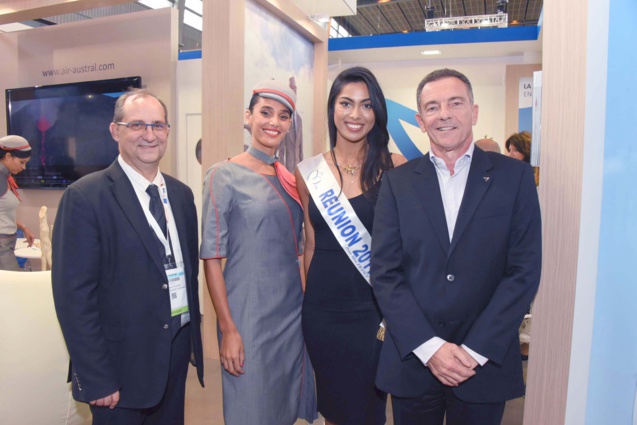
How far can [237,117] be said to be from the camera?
3240 mm

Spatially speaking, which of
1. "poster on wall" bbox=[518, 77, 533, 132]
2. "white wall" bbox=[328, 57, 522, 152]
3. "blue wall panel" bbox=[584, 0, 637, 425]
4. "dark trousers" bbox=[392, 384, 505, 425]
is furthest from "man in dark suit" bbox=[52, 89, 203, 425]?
"poster on wall" bbox=[518, 77, 533, 132]

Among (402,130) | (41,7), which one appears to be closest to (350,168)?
(41,7)

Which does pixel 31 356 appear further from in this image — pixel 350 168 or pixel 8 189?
pixel 8 189

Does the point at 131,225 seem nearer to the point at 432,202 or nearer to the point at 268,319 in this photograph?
the point at 268,319

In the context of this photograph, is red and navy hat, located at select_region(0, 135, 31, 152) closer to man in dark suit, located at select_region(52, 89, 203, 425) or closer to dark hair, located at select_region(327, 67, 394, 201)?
man in dark suit, located at select_region(52, 89, 203, 425)

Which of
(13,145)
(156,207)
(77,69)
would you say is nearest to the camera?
(156,207)

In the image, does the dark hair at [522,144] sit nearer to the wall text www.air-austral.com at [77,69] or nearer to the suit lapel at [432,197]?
the suit lapel at [432,197]

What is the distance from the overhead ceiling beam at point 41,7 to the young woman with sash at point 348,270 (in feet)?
9.88

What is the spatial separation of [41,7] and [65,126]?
1372 mm

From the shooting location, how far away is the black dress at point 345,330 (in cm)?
176

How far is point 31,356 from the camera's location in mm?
1845

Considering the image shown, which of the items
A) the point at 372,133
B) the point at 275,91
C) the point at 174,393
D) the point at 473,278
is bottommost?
the point at 174,393

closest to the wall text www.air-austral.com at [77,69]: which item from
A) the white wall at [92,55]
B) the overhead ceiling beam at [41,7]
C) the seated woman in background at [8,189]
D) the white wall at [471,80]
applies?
the white wall at [92,55]

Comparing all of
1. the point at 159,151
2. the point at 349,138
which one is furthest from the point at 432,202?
the point at 159,151
